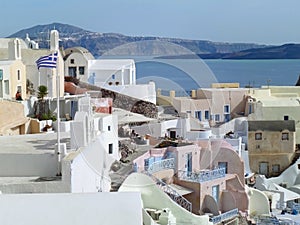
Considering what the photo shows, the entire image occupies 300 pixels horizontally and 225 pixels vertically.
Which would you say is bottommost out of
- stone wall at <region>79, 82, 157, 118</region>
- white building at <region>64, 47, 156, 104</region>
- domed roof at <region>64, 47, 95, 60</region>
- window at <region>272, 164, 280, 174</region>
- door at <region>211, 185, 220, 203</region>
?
window at <region>272, 164, 280, 174</region>

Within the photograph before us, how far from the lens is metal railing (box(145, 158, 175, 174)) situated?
1507 cm

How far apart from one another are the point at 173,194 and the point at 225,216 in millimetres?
1960

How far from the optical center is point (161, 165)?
1552 cm

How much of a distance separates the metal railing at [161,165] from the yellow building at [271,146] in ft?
34.0

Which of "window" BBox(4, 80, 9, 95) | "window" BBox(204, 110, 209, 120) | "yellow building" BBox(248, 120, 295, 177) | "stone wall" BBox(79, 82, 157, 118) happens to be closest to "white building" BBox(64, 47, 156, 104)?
"stone wall" BBox(79, 82, 157, 118)

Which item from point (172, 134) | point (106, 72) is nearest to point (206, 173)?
point (172, 134)

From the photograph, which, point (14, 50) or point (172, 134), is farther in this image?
point (14, 50)

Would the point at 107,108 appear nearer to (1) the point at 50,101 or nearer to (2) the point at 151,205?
(1) the point at 50,101

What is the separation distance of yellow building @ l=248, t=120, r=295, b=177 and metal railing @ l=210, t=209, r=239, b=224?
9.48 meters

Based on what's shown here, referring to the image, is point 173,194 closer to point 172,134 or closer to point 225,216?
point 225,216

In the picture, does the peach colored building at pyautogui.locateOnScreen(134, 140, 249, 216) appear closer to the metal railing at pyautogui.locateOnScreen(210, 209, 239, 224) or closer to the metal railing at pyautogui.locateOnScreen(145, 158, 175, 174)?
the metal railing at pyautogui.locateOnScreen(145, 158, 175, 174)

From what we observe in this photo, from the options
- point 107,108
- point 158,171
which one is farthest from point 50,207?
point 107,108

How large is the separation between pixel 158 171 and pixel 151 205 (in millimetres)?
1969

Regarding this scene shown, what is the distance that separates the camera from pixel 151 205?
1352 cm
